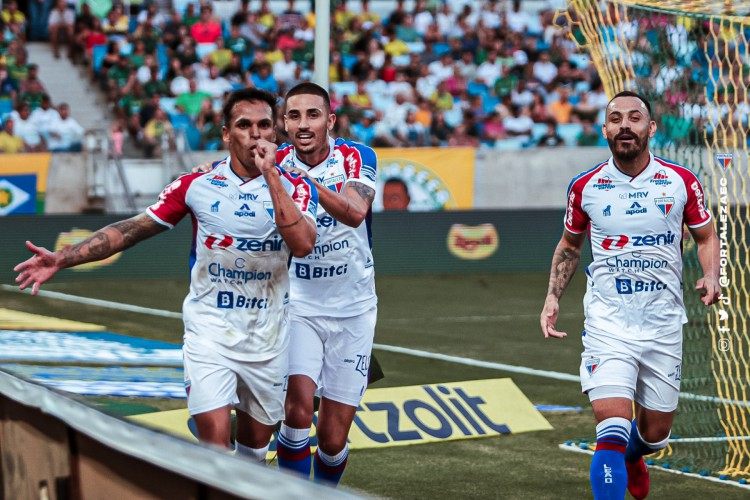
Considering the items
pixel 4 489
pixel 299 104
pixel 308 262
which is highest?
pixel 299 104

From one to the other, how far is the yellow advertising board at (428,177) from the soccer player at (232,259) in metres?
13.1

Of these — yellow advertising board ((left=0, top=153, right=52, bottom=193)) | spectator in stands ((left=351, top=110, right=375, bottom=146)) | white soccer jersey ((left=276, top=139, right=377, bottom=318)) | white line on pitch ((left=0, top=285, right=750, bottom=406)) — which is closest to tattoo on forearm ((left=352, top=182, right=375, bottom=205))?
white soccer jersey ((left=276, top=139, right=377, bottom=318))

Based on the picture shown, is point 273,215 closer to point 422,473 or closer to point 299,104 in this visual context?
point 299,104

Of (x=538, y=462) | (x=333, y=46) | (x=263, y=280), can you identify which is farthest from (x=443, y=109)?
(x=263, y=280)

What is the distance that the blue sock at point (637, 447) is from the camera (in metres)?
6.84

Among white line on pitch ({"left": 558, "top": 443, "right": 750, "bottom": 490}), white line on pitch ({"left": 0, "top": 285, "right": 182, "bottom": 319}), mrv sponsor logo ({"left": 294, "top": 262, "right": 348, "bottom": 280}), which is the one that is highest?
mrv sponsor logo ({"left": 294, "top": 262, "right": 348, "bottom": 280})

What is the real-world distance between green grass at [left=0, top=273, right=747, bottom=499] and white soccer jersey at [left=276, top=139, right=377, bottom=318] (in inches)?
51.5

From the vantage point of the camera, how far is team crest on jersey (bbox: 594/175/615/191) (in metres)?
6.62

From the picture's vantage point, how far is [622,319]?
6508mm

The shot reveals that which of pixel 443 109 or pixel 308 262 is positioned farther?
pixel 443 109

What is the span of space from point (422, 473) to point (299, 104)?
2.67 m

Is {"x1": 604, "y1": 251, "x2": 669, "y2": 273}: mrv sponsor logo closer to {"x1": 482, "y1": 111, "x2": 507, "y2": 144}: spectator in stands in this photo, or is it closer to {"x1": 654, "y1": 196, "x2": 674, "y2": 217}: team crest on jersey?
{"x1": 654, "y1": 196, "x2": 674, "y2": 217}: team crest on jersey

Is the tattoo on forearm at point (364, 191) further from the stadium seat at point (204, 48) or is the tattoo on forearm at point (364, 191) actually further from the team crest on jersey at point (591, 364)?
the stadium seat at point (204, 48)

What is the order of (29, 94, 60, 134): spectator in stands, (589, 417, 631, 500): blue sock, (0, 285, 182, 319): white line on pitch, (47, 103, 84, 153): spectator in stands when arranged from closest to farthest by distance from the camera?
(589, 417, 631, 500): blue sock < (0, 285, 182, 319): white line on pitch < (47, 103, 84, 153): spectator in stands < (29, 94, 60, 134): spectator in stands
